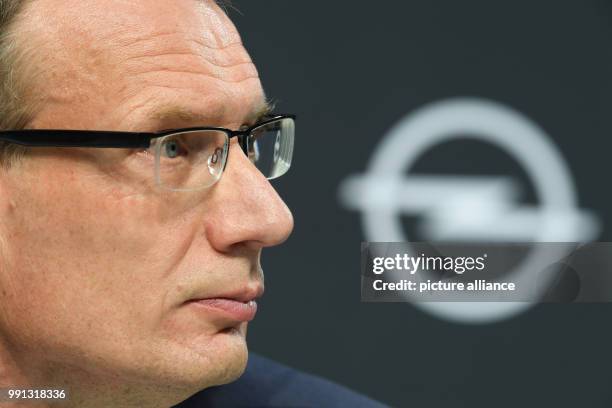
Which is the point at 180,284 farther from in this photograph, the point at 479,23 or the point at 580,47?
the point at 580,47

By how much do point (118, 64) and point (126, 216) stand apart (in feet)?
0.59

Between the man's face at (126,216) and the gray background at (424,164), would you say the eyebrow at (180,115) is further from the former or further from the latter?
the gray background at (424,164)

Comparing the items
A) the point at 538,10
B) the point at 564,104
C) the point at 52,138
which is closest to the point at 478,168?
the point at 564,104

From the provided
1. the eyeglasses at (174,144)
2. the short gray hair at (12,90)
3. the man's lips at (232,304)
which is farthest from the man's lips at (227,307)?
the short gray hair at (12,90)

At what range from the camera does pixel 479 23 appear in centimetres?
174

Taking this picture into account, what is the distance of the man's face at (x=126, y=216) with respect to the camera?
3.55 ft

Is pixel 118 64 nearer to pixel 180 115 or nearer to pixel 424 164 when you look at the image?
pixel 180 115

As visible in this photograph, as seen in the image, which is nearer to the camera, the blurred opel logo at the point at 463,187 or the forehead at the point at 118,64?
the forehead at the point at 118,64

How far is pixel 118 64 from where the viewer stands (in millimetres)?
1084

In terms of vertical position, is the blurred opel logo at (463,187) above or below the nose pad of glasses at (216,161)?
above

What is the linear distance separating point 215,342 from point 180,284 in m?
0.09

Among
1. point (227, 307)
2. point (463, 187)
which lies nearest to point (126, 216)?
point (227, 307)

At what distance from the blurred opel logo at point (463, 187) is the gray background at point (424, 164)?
2 centimetres

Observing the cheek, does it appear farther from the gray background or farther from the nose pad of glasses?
the gray background
